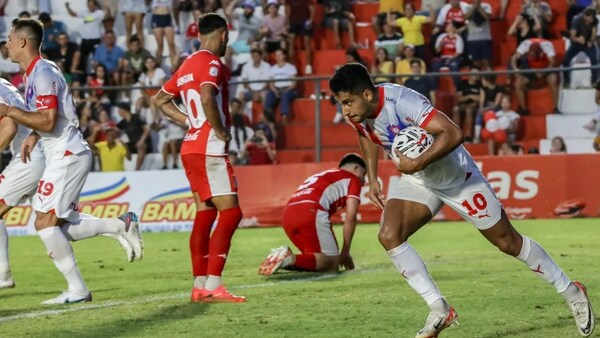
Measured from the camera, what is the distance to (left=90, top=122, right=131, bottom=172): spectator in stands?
20219mm

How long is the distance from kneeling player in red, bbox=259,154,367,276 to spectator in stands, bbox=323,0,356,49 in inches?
465

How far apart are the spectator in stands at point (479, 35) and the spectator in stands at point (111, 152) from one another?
6426 millimetres

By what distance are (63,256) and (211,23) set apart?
2275 mm

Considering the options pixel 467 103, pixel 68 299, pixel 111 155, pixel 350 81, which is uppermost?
pixel 350 81

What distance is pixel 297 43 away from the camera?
2458 cm

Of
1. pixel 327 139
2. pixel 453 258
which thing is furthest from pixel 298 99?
pixel 453 258

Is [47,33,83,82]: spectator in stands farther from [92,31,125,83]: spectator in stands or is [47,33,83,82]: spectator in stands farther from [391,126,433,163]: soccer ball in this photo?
[391,126,433,163]: soccer ball

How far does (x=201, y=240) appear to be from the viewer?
413 inches

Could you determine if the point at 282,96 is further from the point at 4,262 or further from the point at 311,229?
the point at 4,262

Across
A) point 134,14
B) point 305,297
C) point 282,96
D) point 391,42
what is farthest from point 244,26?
point 305,297

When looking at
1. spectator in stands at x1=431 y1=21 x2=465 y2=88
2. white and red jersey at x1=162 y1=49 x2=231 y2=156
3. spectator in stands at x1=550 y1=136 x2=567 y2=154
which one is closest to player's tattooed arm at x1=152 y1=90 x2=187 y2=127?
white and red jersey at x1=162 y1=49 x2=231 y2=156

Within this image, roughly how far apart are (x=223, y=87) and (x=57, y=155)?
154 cm

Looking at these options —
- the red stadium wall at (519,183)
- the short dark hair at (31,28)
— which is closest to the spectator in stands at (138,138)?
the red stadium wall at (519,183)

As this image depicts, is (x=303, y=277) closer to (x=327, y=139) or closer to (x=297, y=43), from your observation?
(x=327, y=139)
